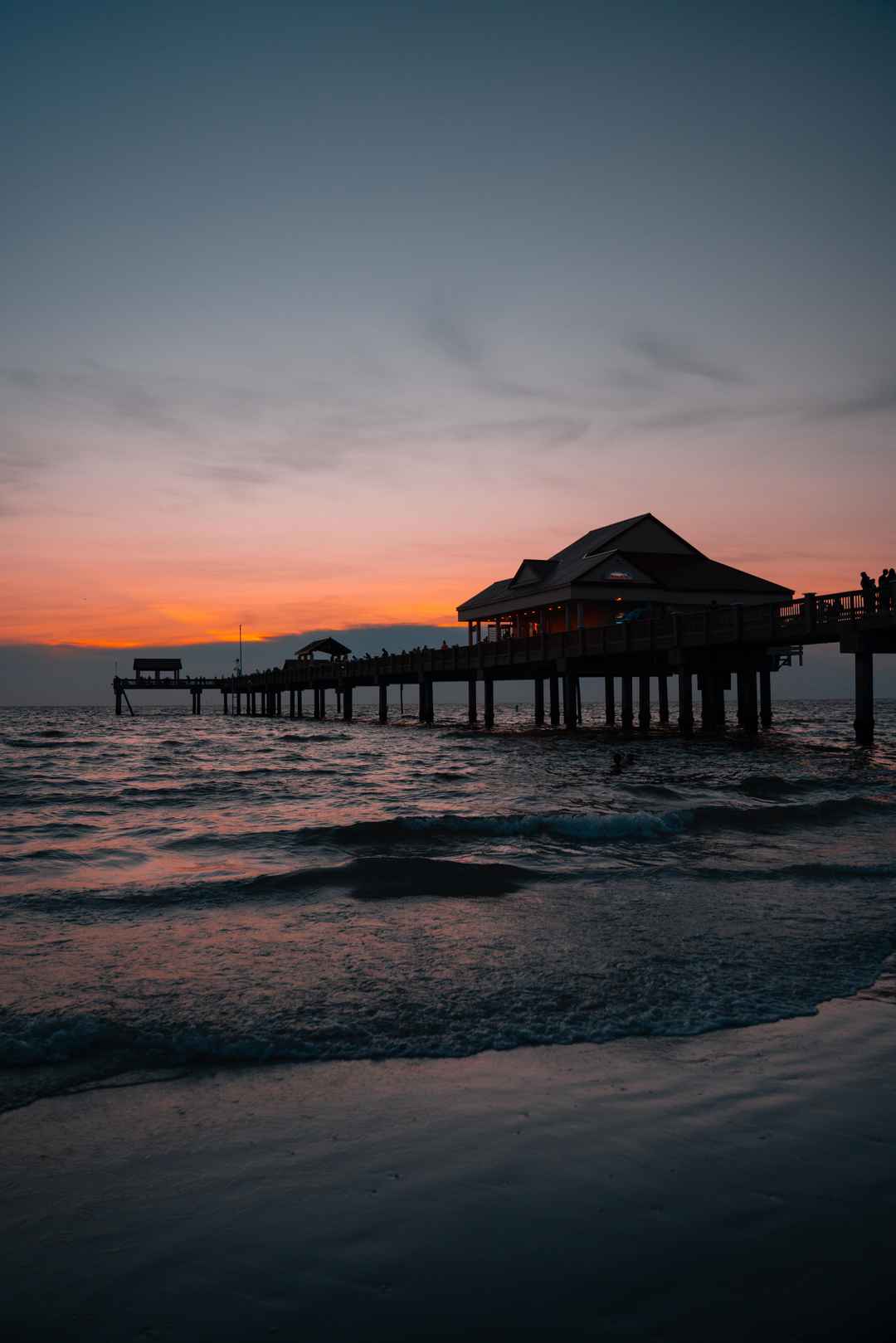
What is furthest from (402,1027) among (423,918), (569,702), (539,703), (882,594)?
(539,703)

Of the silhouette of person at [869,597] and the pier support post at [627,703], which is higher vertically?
the silhouette of person at [869,597]

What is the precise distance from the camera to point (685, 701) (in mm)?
32094

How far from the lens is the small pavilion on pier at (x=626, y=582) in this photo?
40.8 m

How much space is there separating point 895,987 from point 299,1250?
4209 mm

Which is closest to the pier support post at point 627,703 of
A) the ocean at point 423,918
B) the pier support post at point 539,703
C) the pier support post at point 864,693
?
the pier support post at point 539,703

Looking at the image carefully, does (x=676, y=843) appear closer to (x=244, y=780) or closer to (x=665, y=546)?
(x=244, y=780)

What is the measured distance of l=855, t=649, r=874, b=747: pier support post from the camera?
79.8 ft

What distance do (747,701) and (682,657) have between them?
6.88 meters

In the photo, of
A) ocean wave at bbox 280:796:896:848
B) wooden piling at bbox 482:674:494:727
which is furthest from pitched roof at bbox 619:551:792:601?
ocean wave at bbox 280:796:896:848

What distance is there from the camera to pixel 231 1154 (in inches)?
132

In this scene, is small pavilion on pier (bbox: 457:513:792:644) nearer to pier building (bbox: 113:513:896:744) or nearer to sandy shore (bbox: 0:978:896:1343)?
pier building (bbox: 113:513:896:744)

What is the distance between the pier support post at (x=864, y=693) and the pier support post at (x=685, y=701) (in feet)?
19.0

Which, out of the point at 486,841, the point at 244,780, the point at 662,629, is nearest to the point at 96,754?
the point at 244,780

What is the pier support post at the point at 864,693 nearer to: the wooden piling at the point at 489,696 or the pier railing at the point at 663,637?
the pier railing at the point at 663,637
